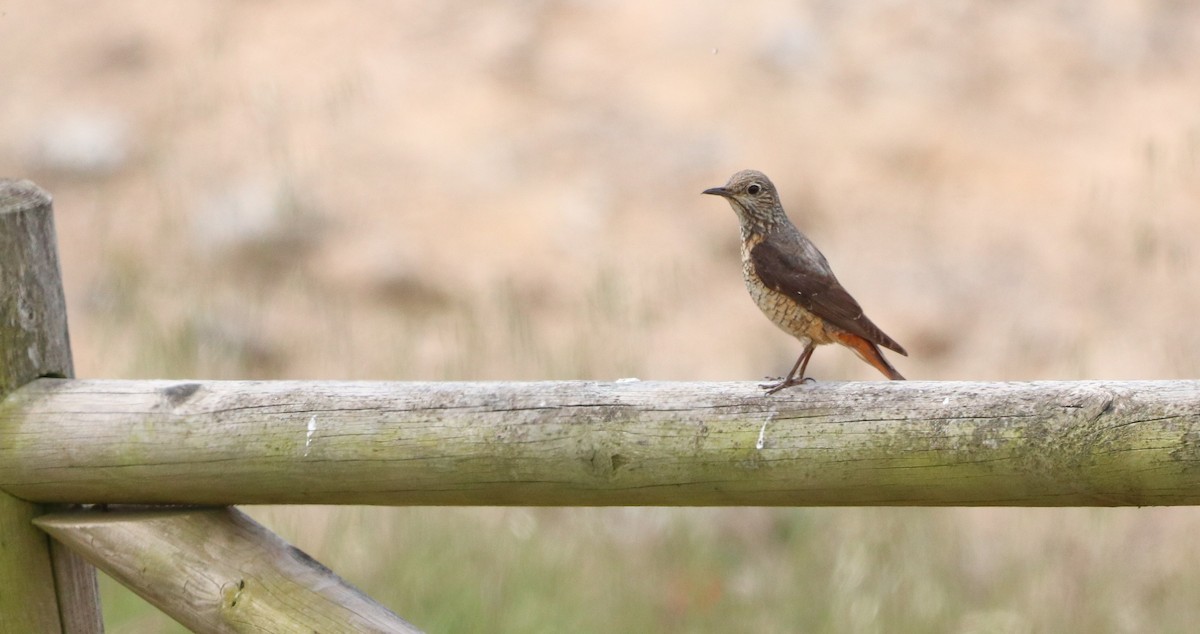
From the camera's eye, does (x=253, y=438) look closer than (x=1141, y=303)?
Yes

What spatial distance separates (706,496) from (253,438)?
761mm

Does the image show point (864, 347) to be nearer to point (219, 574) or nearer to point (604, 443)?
point (604, 443)

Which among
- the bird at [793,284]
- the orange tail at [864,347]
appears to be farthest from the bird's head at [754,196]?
the orange tail at [864,347]

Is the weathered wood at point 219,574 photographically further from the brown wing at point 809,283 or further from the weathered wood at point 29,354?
the brown wing at point 809,283

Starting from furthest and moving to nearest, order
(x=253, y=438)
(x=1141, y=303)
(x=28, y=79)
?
(x=28, y=79) < (x=1141, y=303) < (x=253, y=438)

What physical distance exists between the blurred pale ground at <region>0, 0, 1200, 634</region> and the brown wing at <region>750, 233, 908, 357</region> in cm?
302

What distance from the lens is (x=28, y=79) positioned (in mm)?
9172

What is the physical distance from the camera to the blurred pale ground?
779 cm

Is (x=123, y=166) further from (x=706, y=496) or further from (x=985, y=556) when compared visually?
(x=706, y=496)

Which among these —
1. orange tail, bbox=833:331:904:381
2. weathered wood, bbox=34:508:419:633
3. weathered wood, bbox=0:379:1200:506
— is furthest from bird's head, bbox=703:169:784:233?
weathered wood, bbox=34:508:419:633

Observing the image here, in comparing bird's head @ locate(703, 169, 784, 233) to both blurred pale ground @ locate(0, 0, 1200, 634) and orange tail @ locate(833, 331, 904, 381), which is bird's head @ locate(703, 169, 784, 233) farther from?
blurred pale ground @ locate(0, 0, 1200, 634)

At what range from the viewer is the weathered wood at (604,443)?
6.63ft

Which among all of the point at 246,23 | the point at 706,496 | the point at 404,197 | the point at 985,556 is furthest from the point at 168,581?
the point at 246,23

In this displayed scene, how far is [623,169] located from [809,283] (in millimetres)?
5841
